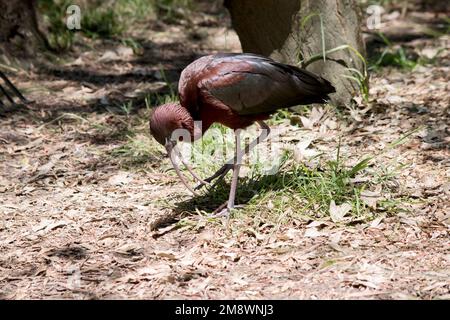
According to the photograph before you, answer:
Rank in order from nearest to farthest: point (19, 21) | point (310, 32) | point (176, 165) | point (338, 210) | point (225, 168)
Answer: point (338, 210)
point (176, 165)
point (225, 168)
point (310, 32)
point (19, 21)

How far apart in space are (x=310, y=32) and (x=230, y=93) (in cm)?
184

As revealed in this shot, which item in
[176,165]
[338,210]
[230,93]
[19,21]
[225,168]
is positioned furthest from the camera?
[19,21]

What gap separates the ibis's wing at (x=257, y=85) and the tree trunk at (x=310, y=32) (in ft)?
4.21

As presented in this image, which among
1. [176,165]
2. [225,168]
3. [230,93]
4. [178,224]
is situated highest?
[230,93]

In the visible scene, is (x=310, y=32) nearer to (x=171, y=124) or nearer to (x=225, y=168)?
(x=225, y=168)

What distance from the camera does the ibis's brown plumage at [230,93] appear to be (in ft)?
17.6

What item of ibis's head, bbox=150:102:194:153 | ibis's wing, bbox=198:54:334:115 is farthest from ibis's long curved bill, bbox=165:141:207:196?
ibis's wing, bbox=198:54:334:115

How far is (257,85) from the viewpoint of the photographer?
17.9 ft

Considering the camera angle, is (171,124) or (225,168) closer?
(171,124)

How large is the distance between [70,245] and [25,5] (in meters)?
4.48

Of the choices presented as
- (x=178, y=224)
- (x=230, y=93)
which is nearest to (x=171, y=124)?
(x=230, y=93)

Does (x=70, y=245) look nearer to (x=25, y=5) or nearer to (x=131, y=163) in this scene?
(x=131, y=163)

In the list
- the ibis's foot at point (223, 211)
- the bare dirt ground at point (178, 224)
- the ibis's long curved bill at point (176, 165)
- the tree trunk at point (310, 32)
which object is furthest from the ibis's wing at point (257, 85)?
the tree trunk at point (310, 32)
